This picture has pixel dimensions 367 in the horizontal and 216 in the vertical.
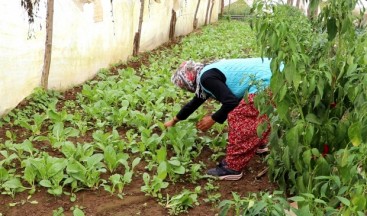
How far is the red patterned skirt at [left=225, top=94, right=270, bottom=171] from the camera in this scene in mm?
3512

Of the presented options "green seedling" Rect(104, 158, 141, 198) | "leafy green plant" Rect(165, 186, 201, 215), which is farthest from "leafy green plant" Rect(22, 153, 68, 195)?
"leafy green plant" Rect(165, 186, 201, 215)

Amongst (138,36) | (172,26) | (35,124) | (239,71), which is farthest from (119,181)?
(172,26)

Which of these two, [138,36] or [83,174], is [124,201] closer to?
[83,174]

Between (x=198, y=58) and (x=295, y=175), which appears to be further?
(x=198, y=58)

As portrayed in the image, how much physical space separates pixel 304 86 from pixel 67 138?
244cm

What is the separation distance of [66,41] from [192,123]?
2358 millimetres

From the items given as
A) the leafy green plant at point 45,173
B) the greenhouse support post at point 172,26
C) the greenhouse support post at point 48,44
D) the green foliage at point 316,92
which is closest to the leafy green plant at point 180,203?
the green foliage at point 316,92

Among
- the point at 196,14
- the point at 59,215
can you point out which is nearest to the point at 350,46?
the point at 59,215

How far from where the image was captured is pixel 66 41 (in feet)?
19.3

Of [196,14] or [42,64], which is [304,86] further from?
[196,14]

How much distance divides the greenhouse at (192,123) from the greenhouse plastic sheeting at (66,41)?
0.02m

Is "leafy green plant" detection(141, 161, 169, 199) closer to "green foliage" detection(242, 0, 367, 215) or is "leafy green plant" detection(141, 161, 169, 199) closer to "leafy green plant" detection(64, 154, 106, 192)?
"leafy green plant" detection(64, 154, 106, 192)

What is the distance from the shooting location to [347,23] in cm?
258

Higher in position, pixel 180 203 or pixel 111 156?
pixel 111 156
